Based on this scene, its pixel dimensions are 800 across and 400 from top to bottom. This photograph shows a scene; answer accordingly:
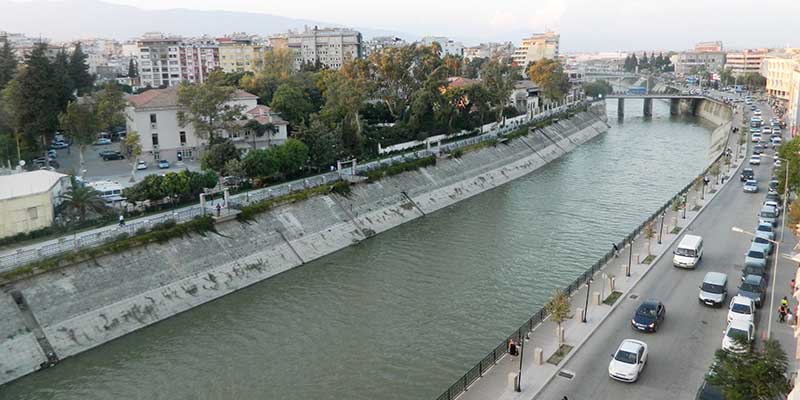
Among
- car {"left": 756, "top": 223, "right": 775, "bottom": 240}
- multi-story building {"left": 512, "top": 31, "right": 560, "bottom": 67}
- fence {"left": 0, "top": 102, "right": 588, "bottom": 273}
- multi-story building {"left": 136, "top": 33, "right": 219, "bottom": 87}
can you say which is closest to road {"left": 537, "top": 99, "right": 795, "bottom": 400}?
car {"left": 756, "top": 223, "right": 775, "bottom": 240}

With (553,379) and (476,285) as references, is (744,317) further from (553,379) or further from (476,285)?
(476,285)

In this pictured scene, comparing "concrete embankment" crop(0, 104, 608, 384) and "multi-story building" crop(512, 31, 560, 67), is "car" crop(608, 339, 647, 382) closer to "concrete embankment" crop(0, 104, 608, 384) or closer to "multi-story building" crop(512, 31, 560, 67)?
"concrete embankment" crop(0, 104, 608, 384)

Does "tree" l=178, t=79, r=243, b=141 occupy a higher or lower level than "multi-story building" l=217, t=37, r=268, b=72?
lower

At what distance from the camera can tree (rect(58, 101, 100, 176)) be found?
1697 inches

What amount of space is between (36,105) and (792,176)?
5010cm

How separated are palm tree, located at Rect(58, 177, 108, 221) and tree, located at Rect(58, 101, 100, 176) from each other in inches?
512

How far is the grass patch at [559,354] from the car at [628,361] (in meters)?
1.39

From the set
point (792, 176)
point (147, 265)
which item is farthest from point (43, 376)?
point (792, 176)

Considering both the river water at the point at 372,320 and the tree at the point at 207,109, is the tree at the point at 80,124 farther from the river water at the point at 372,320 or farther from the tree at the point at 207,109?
the river water at the point at 372,320

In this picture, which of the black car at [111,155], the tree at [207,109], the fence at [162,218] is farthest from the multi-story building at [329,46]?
the tree at [207,109]

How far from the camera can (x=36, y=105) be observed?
149 ft

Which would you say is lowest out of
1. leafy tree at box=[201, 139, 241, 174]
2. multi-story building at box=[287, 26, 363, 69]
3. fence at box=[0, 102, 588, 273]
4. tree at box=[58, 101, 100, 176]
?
fence at box=[0, 102, 588, 273]

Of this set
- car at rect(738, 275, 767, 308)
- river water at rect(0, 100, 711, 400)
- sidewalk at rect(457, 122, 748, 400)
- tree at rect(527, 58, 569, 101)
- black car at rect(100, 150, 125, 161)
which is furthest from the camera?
tree at rect(527, 58, 569, 101)

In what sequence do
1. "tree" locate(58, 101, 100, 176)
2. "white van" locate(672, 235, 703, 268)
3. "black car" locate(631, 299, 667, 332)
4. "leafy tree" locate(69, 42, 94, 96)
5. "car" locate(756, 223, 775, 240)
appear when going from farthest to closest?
"leafy tree" locate(69, 42, 94, 96) → "tree" locate(58, 101, 100, 176) → "car" locate(756, 223, 775, 240) → "white van" locate(672, 235, 703, 268) → "black car" locate(631, 299, 667, 332)
